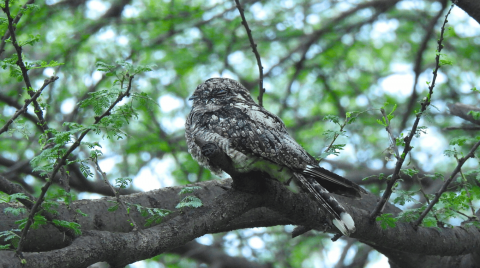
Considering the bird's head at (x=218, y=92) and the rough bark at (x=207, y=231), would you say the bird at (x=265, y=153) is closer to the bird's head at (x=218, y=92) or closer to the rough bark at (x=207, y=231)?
the rough bark at (x=207, y=231)

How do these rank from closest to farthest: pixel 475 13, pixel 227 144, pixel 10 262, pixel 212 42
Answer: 1. pixel 10 262
2. pixel 227 144
3. pixel 475 13
4. pixel 212 42

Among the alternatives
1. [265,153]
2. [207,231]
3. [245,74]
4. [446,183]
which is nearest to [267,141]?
[265,153]

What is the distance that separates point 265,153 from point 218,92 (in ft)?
3.63

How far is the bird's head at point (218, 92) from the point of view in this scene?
421 centimetres

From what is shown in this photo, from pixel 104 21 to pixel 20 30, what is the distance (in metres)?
1.36

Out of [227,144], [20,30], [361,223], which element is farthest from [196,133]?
[20,30]

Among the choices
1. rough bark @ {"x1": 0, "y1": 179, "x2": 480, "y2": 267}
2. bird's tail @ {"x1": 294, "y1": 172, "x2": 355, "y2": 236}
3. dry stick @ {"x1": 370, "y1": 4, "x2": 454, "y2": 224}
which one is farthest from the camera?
bird's tail @ {"x1": 294, "y1": 172, "x2": 355, "y2": 236}

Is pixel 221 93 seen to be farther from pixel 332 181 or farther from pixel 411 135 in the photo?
pixel 411 135

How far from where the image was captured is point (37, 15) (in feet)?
20.8

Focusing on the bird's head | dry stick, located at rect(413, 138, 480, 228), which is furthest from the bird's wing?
dry stick, located at rect(413, 138, 480, 228)

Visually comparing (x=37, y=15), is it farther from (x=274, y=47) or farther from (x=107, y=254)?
(x=107, y=254)

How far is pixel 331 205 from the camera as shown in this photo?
3.20 meters

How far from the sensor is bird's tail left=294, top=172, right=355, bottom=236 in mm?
3080

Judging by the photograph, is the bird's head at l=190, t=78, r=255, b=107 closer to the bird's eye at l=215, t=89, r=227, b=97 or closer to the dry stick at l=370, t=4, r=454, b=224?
the bird's eye at l=215, t=89, r=227, b=97
